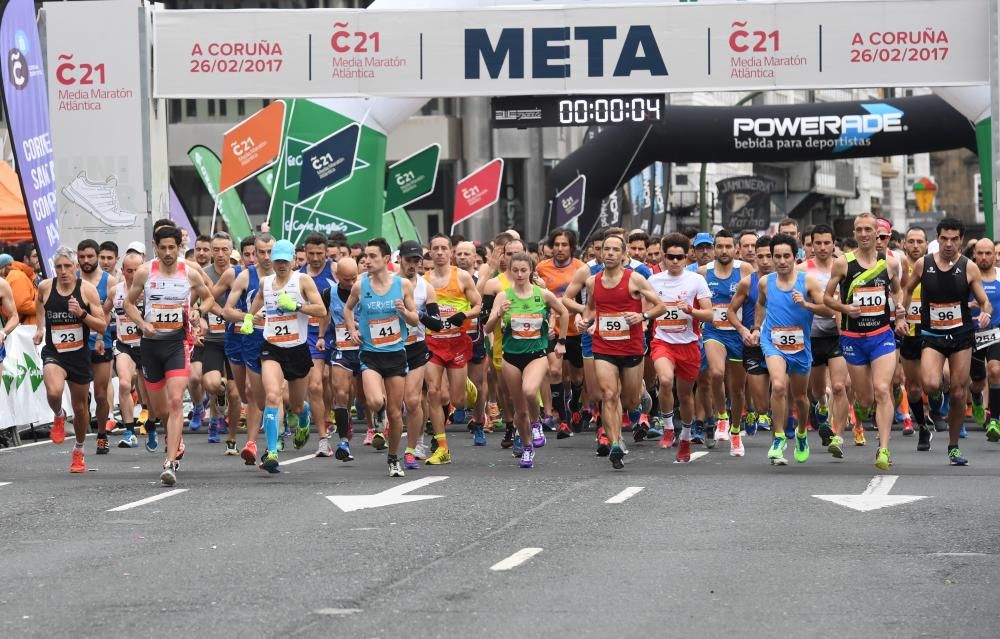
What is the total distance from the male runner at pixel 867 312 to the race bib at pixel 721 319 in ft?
7.13

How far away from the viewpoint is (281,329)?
15.2 m

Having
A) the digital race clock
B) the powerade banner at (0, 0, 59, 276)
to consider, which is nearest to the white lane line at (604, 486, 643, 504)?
the powerade banner at (0, 0, 59, 276)

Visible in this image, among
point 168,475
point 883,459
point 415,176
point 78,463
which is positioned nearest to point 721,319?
point 883,459

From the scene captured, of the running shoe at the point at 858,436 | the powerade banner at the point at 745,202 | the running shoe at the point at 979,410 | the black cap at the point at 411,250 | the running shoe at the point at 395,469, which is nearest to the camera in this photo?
the running shoe at the point at 395,469

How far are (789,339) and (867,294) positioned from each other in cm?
75

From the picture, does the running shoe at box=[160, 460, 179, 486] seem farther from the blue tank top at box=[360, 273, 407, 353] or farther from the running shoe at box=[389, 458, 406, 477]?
the blue tank top at box=[360, 273, 407, 353]

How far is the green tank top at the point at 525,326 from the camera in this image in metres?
Answer: 15.7

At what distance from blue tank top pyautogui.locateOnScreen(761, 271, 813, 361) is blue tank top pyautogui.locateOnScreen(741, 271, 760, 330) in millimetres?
466

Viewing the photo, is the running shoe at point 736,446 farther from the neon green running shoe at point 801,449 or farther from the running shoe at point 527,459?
the running shoe at point 527,459

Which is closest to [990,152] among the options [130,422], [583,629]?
[130,422]

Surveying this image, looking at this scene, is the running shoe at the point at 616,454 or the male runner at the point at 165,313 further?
the running shoe at the point at 616,454

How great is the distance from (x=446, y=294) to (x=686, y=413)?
2.50 m

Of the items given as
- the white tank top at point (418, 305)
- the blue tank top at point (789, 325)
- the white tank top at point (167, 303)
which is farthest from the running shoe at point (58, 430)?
the blue tank top at point (789, 325)

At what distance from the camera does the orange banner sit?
26.3 metres
